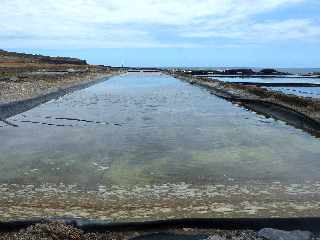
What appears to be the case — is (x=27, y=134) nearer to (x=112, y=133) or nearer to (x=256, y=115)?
(x=112, y=133)

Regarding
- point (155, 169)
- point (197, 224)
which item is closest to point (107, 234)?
point (197, 224)

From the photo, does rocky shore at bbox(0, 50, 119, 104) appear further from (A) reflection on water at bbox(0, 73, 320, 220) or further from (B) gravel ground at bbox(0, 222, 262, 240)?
(B) gravel ground at bbox(0, 222, 262, 240)

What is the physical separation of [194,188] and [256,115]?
1577cm

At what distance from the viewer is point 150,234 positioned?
655 cm

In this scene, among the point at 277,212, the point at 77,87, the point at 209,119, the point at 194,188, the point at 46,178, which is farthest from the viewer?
the point at 77,87

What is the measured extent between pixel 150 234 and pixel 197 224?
73 centimetres

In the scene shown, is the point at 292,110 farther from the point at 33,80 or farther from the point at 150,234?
the point at 33,80

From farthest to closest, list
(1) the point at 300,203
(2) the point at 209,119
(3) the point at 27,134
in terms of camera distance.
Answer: (2) the point at 209,119, (3) the point at 27,134, (1) the point at 300,203

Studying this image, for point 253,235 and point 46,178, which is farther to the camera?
point 46,178

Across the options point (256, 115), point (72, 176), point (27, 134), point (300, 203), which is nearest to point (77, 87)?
point (256, 115)

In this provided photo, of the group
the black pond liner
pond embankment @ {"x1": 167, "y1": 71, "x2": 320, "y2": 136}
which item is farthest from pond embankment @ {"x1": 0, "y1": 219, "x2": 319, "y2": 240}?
pond embankment @ {"x1": 167, "y1": 71, "x2": 320, "y2": 136}

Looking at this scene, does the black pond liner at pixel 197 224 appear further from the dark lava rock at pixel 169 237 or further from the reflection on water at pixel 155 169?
the reflection on water at pixel 155 169

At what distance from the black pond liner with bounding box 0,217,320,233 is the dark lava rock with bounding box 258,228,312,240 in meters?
0.44

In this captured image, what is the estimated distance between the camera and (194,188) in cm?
934
